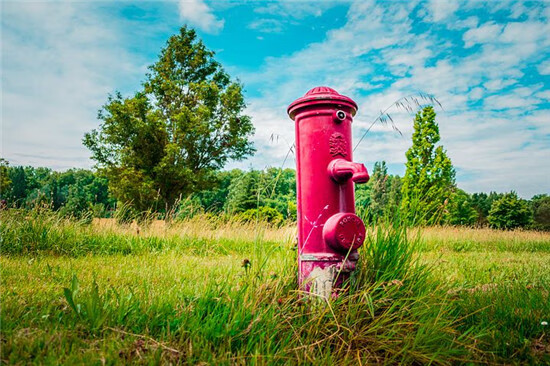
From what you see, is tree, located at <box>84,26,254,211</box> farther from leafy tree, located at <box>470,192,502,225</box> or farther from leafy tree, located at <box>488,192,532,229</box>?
leafy tree, located at <box>470,192,502,225</box>

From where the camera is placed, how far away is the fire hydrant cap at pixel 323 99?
7.96 feet

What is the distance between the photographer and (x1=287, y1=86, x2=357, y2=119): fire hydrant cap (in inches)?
95.5

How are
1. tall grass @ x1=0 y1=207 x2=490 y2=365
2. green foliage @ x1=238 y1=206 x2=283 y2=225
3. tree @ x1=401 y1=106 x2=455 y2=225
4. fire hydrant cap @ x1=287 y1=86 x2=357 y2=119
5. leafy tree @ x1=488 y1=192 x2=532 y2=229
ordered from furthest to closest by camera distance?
leafy tree @ x1=488 y1=192 x2=532 y2=229, tree @ x1=401 y1=106 x2=455 y2=225, green foliage @ x1=238 y1=206 x2=283 y2=225, fire hydrant cap @ x1=287 y1=86 x2=357 y2=119, tall grass @ x1=0 y1=207 x2=490 y2=365

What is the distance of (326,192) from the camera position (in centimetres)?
237

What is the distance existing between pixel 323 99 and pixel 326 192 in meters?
0.63

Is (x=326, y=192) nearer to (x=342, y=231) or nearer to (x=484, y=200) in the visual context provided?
(x=342, y=231)

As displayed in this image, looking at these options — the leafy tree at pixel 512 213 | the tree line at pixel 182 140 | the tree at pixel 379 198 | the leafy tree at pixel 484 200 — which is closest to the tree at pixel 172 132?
the tree line at pixel 182 140

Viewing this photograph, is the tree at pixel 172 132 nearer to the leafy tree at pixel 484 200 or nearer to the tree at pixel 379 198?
the tree at pixel 379 198

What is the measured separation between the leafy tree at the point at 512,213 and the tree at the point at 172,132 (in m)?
25.4

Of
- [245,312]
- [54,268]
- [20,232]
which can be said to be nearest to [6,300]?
[245,312]

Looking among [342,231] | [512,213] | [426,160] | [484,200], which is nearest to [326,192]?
[342,231]

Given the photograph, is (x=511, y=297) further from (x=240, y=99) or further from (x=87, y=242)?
(x=240, y=99)

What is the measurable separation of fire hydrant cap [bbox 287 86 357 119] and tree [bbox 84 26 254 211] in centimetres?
1568

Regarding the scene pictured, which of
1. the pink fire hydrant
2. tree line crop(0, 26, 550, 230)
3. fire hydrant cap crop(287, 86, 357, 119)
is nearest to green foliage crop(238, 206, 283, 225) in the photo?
the pink fire hydrant
